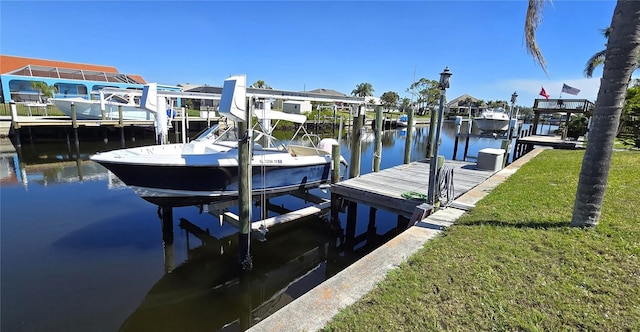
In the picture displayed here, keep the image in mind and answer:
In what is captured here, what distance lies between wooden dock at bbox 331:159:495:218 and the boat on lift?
1.52 metres

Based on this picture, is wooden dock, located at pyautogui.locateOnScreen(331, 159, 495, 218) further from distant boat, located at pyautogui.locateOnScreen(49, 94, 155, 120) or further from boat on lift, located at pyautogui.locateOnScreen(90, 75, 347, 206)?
distant boat, located at pyautogui.locateOnScreen(49, 94, 155, 120)

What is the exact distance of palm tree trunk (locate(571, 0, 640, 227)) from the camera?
169 inches

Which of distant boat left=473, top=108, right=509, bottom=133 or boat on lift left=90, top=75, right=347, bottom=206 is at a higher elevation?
distant boat left=473, top=108, right=509, bottom=133

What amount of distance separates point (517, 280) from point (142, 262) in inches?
290

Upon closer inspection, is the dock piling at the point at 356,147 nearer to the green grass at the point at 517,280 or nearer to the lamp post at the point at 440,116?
the lamp post at the point at 440,116

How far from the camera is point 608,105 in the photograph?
4.51m

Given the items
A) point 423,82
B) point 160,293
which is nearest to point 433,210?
point 160,293

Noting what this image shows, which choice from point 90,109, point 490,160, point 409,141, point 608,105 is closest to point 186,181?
point 608,105

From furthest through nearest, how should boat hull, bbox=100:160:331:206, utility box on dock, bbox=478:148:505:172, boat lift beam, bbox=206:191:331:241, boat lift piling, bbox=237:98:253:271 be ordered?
utility box on dock, bbox=478:148:505:172
boat lift beam, bbox=206:191:331:241
boat hull, bbox=100:160:331:206
boat lift piling, bbox=237:98:253:271

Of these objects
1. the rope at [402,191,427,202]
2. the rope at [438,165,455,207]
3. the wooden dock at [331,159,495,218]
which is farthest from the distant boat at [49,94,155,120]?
the rope at [438,165,455,207]

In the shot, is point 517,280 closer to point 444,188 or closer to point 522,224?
point 522,224

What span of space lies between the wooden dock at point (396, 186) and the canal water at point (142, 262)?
1.43m

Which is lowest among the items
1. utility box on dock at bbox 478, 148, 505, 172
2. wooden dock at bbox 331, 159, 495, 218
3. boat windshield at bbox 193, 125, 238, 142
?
wooden dock at bbox 331, 159, 495, 218

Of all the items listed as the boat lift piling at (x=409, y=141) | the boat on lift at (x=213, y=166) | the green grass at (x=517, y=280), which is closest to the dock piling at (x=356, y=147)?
the boat on lift at (x=213, y=166)
